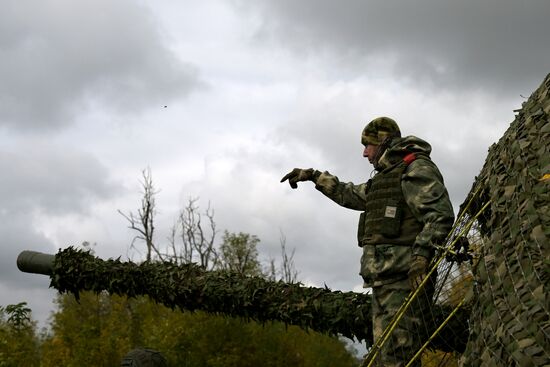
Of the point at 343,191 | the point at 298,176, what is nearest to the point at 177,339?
the point at 298,176

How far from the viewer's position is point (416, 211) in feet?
18.0

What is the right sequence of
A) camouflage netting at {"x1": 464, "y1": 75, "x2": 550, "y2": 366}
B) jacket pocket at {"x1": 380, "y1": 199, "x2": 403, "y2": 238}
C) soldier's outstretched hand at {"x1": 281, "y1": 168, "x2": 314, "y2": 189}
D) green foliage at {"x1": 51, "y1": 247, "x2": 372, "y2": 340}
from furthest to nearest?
1. soldier's outstretched hand at {"x1": 281, "y1": 168, "x2": 314, "y2": 189}
2. green foliage at {"x1": 51, "y1": 247, "x2": 372, "y2": 340}
3. jacket pocket at {"x1": 380, "y1": 199, "x2": 403, "y2": 238}
4. camouflage netting at {"x1": 464, "y1": 75, "x2": 550, "y2": 366}

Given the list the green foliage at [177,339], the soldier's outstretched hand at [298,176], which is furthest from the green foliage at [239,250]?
the soldier's outstretched hand at [298,176]

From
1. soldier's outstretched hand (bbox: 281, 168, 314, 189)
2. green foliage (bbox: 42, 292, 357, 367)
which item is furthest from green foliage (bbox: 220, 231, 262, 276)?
soldier's outstretched hand (bbox: 281, 168, 314, 189)

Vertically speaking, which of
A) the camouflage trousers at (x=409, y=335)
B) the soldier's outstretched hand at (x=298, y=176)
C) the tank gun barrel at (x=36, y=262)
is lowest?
the camouflage trousers at (x=409, y=335)

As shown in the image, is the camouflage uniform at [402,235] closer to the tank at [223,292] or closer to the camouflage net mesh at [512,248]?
the tank at [223,292]

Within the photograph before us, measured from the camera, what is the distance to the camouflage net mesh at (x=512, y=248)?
3.50 metres

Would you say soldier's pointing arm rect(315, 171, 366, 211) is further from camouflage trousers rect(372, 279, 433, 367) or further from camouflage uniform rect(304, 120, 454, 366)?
camouflage trousers rect(372, 279, 433, 367)

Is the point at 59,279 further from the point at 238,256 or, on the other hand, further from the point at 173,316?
the point at 238,256

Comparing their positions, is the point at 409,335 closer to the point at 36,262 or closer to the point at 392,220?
the point at 392,220

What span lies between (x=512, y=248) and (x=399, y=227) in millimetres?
1855

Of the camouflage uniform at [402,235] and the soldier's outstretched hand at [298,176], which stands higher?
the soldier's outstretched hand at [298,176]

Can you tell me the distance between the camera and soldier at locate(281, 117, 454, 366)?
523cm

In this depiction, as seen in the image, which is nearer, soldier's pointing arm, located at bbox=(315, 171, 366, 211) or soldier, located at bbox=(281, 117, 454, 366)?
soldier, located at bbox=(281, 117, 454, 366)
